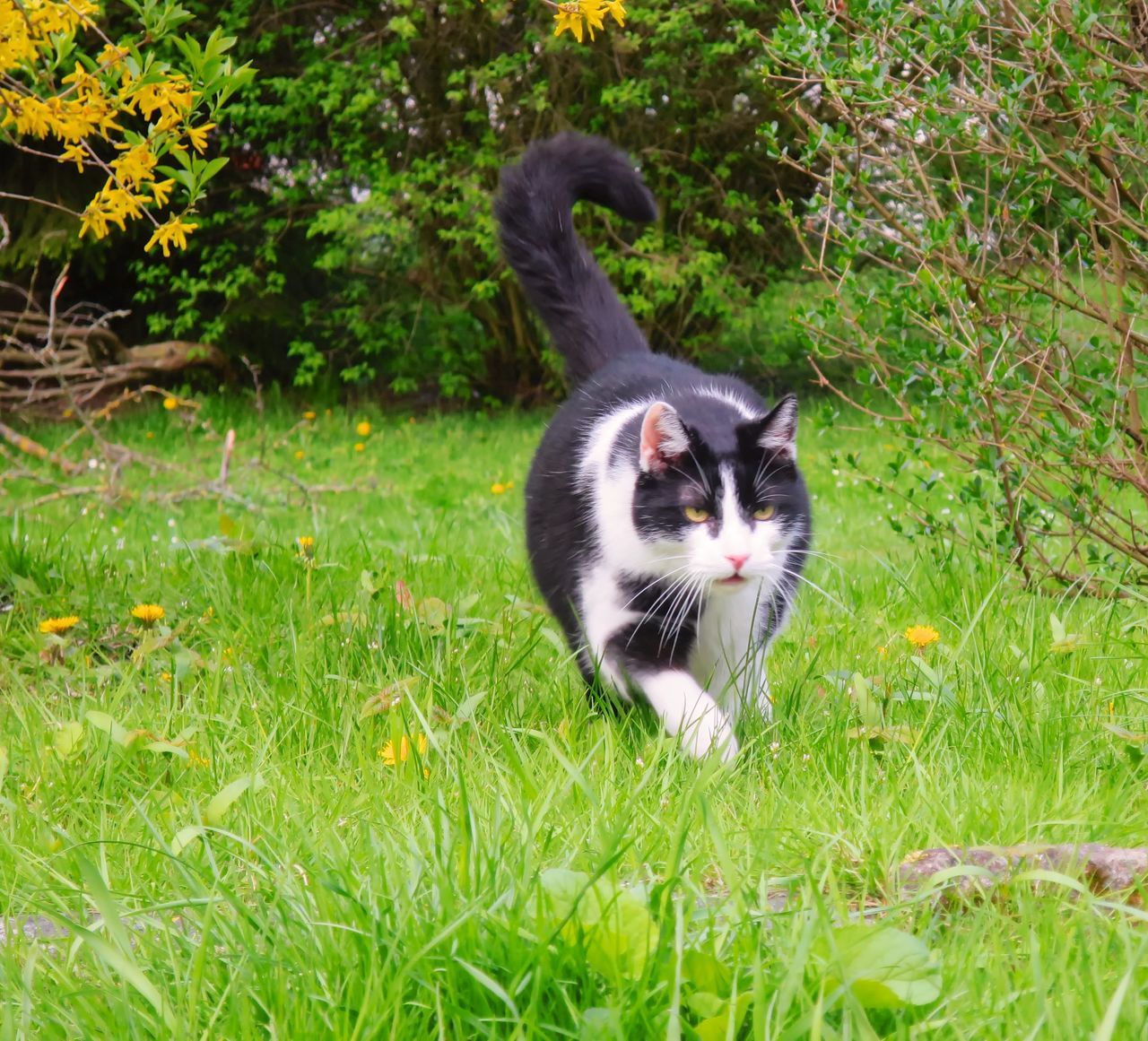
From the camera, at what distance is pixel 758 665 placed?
2.50 m

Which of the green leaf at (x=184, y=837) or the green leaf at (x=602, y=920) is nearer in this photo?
the green leaf at (x=602, y=920)

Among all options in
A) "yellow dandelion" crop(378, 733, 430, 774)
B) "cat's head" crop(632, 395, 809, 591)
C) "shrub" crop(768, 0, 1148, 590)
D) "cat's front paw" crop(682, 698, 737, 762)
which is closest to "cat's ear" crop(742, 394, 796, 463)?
"cat's head" crop(632, 395, 809, 591)

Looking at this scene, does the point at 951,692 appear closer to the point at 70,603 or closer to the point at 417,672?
the point at 417,672

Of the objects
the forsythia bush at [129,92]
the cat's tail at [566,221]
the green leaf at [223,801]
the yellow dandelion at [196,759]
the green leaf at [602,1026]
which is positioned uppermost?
the forsythia bush at [129,92]

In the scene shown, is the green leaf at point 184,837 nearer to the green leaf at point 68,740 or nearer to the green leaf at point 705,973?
the green leaf at point 68,740

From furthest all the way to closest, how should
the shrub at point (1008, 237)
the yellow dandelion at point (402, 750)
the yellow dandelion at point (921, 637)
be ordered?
1. the shrub at point (1008, 237)
2. the yellow dandelion at point (921, 637)
3. the yellow dandelion at point (402, 750)

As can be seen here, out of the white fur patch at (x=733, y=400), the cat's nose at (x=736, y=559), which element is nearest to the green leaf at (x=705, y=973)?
the cat's nose at (x=736, y=559)

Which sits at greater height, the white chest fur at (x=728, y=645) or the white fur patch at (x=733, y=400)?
the white fur patch at (x=733, y=400)

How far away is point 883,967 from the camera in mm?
1304

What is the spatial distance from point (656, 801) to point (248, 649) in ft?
4.15

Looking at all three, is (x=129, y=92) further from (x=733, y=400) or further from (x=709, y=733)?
(x=709, y=733)

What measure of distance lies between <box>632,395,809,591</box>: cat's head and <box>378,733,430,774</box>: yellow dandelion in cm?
62

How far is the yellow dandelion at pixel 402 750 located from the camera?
2104mm

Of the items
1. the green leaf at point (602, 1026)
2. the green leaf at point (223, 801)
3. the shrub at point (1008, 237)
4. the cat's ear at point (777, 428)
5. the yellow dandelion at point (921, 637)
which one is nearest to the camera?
the green leaf at point (602, 1026)
